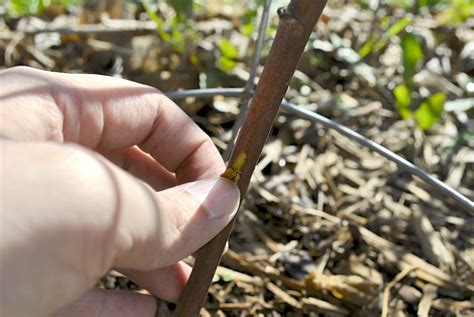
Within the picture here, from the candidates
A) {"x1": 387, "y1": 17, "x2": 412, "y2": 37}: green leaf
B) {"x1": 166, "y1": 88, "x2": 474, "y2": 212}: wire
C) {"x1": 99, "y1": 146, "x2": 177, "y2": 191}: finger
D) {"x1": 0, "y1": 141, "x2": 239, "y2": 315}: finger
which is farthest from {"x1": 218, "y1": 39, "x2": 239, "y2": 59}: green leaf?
{"x1": 0, "y1": 141, "x2": 239, "y2": 315}: finger

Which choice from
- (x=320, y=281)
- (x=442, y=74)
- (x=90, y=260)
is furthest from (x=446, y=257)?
(x=90, y=260)

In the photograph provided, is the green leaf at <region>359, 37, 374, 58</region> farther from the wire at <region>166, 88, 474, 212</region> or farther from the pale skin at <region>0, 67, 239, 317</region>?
the pale skin at <region>0, 67, 239, 317</region>

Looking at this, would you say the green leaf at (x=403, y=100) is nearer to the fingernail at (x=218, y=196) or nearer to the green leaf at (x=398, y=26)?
the green leaf at (x=398, y=26)

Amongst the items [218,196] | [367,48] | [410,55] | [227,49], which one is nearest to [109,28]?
[227,49]

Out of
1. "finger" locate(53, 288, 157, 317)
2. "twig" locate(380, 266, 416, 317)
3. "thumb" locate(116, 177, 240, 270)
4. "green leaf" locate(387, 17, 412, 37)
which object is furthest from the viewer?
"green leaf" locate(387, 17, 412, 37)

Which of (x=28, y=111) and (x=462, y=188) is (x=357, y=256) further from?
(x=28, y=111)

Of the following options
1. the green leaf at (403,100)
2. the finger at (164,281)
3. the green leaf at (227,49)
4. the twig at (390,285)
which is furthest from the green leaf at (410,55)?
the finger at (164,281)
